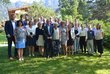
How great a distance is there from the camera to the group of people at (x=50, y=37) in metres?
15.7

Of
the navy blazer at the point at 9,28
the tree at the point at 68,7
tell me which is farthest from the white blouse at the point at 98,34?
the tree at the point at 68,7

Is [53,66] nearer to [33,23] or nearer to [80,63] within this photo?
[80,63]

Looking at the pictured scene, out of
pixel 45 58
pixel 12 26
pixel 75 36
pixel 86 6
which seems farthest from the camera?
pixel 86 6

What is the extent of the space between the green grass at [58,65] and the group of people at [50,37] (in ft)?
2.37

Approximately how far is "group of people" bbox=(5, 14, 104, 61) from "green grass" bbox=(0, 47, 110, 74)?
0.72 m

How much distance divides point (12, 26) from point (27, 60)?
179cm

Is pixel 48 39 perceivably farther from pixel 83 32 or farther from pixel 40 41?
pixel 83 32

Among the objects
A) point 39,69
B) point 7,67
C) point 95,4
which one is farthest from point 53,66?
point 95,4

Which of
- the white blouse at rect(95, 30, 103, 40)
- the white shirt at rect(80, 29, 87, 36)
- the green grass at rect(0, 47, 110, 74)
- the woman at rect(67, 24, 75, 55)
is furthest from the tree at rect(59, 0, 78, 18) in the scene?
the green grass at rect(0, 47, 110, 74)

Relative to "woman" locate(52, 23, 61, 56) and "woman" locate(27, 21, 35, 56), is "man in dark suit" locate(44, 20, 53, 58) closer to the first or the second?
"woman" locate(52, 23, 61, 56)

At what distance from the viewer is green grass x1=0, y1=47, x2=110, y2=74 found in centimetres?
1398

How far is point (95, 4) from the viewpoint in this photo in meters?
79.0

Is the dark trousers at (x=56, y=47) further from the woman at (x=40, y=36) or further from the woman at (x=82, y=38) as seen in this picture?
the woman at (x=82, y=38)

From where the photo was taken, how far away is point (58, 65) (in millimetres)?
15164
